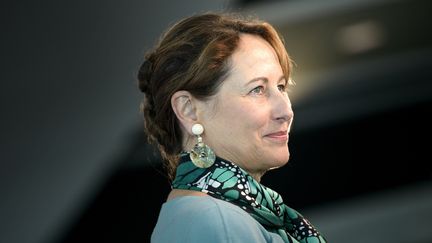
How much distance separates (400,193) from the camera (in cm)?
356

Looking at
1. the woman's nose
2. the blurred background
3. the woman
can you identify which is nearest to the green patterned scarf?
the woman

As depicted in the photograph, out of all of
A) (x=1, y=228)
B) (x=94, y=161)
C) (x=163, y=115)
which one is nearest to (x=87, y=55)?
(x=94, y=161)

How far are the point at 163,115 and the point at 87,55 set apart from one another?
1.70m

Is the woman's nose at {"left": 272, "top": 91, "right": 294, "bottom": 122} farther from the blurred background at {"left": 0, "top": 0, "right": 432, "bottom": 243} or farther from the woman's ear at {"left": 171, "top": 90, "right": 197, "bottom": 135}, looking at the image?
the blurred background at {"left": 0, "top": 0, "right": 432, "bottom": 243}

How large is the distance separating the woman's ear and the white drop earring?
21mm

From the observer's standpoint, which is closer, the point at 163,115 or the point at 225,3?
the point at 163,115

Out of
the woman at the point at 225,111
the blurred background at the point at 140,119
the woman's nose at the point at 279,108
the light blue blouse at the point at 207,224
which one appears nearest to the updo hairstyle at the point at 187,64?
the woman at the point at 225,111

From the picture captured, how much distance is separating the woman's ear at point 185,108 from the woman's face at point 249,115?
0.07 feet

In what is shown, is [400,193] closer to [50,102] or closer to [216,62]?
[50,102]

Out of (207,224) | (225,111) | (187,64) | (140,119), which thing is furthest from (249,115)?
(140,119)

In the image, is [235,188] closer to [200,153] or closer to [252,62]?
[200,153]

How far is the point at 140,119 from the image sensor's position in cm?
338

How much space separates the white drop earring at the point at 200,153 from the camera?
65.3 inches

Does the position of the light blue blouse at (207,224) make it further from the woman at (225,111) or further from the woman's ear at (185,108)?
the woman's ear at (185,108)
